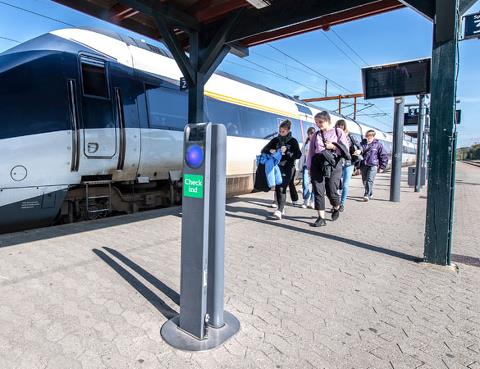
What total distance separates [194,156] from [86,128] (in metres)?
3.73

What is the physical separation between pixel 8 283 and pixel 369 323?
10.8 feet

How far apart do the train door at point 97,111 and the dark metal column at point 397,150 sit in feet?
23.0

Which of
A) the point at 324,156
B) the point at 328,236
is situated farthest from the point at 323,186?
the point at 328,236

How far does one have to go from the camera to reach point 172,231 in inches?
213

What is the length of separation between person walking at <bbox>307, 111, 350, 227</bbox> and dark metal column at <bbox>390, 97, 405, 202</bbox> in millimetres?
3879

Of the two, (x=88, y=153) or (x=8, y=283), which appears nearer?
(x=8, y=283)

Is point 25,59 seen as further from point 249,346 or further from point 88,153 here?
point 249,346

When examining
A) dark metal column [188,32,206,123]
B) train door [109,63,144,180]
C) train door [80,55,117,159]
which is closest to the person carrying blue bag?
dark metal column [188,32,206,123]

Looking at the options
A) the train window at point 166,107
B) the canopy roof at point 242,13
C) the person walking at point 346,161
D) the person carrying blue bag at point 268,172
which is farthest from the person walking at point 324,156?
the train window at point 166,107

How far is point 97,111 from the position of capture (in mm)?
5547

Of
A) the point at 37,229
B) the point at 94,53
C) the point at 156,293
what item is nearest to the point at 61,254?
the point at 37,229

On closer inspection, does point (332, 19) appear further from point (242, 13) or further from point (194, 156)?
point (194, 156)

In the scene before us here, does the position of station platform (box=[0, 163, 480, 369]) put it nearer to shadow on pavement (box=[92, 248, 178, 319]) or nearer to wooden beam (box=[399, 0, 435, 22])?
shadow on pavement (box=[92, 248, 178, 319])

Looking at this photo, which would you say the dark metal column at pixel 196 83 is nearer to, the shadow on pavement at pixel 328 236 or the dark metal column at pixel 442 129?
the shadow on pavement at pixel 328 236
